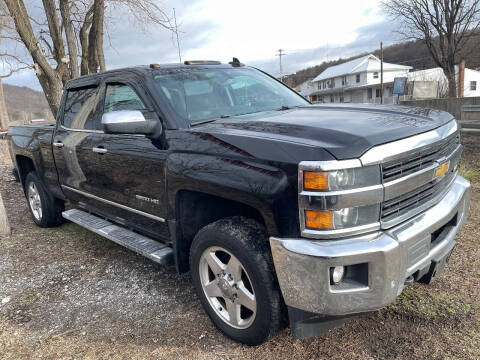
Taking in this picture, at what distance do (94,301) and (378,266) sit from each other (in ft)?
8.26

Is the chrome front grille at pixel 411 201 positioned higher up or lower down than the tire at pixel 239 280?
higher up

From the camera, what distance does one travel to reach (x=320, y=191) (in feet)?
6.41

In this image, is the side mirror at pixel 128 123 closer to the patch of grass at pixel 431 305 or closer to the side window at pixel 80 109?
the side window at pixel 80 109

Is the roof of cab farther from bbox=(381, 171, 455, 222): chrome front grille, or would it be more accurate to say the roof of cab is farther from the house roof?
the house roof

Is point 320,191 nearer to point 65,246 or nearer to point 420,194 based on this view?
point 420,194

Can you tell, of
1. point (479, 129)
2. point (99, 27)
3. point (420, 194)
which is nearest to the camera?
point (420, 194)

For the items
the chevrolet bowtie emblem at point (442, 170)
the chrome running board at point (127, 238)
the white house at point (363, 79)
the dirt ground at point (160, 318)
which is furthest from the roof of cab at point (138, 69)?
the white house at point (363, 79)

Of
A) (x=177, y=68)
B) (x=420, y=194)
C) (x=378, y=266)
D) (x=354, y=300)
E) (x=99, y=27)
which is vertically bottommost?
(x=354, y=300)

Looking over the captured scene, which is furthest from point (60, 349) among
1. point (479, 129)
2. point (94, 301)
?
point (479, 129)

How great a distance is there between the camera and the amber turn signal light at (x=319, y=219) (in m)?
1.97

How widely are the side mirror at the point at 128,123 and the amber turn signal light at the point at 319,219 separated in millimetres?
1442

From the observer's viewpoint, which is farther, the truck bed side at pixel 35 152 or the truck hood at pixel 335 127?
the truck bed side at pixel 35 152

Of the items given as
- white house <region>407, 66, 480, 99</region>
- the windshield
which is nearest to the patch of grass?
the windshield

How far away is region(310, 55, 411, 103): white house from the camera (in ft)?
184
